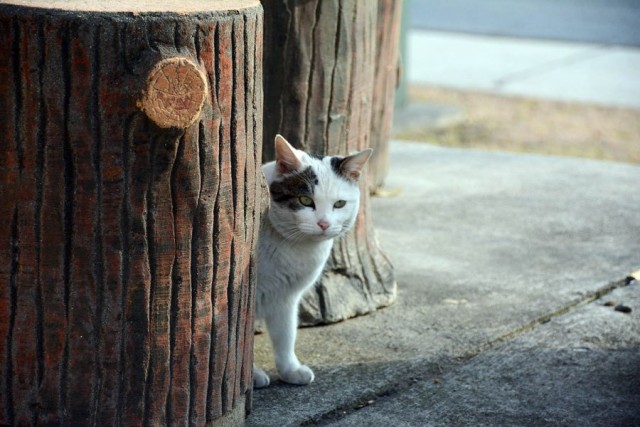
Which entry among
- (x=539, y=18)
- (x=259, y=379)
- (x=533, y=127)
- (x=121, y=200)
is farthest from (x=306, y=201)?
(x=539, y=18)

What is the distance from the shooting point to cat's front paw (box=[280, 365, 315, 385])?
346cm

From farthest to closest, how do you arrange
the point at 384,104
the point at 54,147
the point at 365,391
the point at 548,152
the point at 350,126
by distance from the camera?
1. the point at 548,152
2. the point at 384,104
3. the point at 350,126
4. the point at 365,391
5. the point at 54,147

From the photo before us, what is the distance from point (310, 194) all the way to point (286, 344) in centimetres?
55

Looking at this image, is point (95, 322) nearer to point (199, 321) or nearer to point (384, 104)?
point (199, 321)

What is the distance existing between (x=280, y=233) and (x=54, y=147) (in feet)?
3.69

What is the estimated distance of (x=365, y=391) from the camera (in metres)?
3.42

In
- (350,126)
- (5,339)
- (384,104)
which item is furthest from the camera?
(384,104)

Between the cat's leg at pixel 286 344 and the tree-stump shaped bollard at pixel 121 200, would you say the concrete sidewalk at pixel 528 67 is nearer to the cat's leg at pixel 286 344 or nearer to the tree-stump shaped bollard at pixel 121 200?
the cat's leg at pixel 286 344

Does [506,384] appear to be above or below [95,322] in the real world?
below

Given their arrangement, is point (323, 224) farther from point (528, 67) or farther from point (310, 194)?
point (528, 67)

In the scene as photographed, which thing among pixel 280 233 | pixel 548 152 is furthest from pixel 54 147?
pixel 548 152

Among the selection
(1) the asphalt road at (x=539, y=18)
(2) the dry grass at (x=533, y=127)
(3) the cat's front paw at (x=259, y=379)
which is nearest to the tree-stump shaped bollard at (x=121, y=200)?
(3) the cat's front paw at (x=259, y=379)

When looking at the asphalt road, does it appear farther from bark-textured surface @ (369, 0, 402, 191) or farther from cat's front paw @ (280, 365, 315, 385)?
cat's front paw @ (280, 365, 315, 385)

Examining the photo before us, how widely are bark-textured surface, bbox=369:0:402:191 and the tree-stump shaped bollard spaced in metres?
2.72
